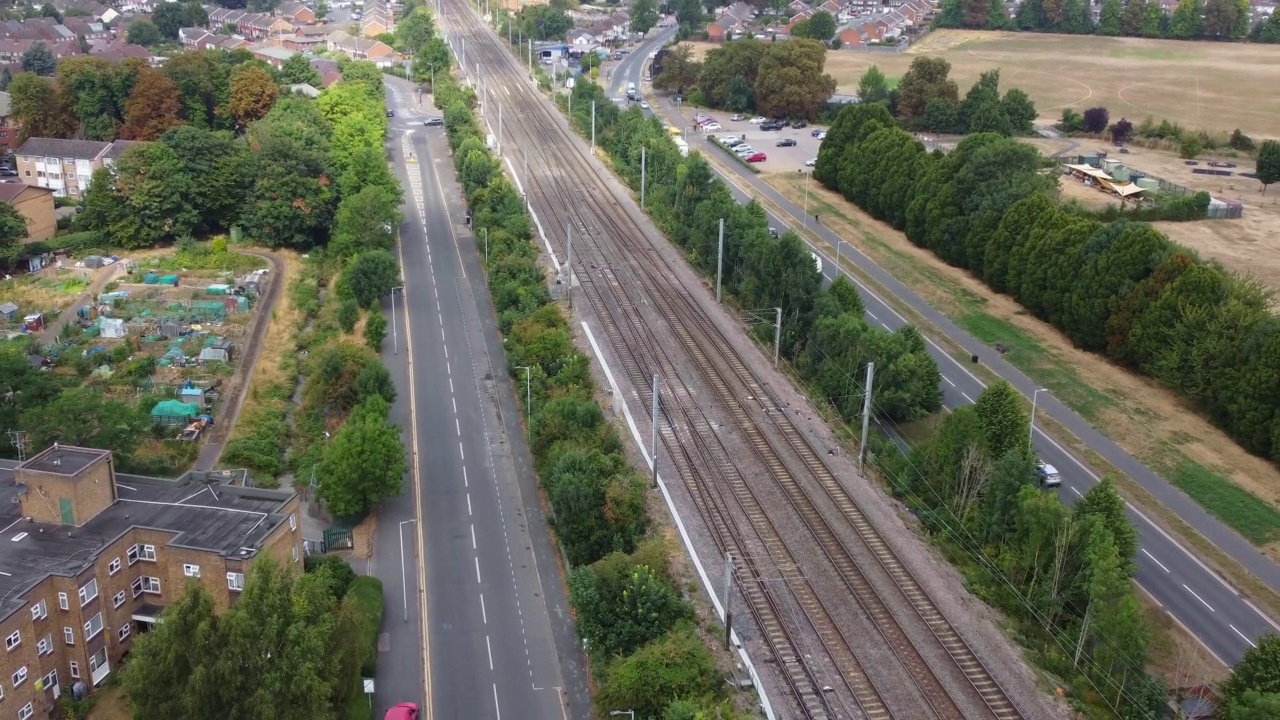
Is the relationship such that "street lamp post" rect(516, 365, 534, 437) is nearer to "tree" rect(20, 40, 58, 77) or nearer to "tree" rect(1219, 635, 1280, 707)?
"tree" rect(1219, 635, 1280, 707)

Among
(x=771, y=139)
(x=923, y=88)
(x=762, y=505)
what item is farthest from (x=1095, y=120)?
(x=762, y=505)

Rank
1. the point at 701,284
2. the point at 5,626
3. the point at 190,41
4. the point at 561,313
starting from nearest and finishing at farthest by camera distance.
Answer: the point at 5,626 < the point at 561,313 < the point at 701,284 < the point at 190,41

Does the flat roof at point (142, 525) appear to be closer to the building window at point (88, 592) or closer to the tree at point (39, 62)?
the building window at point (88, 592)

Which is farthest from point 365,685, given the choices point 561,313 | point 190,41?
point 190,41

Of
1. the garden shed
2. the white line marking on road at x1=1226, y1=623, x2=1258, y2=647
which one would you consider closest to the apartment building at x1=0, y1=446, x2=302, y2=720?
the garden shed

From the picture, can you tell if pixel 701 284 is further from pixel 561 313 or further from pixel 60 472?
pixel 60 472

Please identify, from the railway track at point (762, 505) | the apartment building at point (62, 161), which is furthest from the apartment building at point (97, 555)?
the apartment building at point (62, 161)

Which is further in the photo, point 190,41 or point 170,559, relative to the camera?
point 190,41
